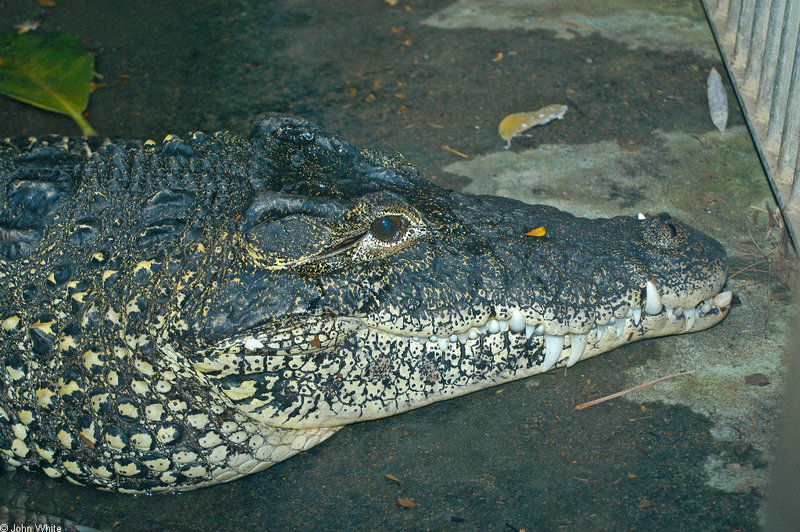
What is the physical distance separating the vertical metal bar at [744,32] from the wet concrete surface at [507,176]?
32cm

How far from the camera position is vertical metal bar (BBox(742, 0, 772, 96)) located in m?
4.65

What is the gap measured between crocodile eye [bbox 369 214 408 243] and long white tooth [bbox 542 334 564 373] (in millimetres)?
723

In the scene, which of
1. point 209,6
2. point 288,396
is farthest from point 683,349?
point 209,6

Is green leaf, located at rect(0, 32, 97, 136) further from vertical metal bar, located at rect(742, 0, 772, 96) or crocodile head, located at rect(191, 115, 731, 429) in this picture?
vertical metal bar, located at rect(742, 0, 772, 96)

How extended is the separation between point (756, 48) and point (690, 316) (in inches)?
89.6

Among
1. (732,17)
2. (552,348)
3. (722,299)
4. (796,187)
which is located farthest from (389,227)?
(732,17)

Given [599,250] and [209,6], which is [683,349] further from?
[209,6]

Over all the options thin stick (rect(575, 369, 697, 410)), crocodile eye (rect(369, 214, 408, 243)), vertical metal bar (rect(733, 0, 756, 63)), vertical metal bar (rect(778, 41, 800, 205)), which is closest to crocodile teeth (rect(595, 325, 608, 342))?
thin stick (rect(575, 369, 697, 410))

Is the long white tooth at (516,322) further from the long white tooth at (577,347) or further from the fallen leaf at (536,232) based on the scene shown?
the fallen leaf at (536,232)

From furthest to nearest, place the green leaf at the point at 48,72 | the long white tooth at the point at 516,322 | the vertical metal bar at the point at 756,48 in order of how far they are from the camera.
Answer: the green leaf at the point at 48,72, the vertical metal bar at the point at 756,48, the long white tooth at the point at 516,322

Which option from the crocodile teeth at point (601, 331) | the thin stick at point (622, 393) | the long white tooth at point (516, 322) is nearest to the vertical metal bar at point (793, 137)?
the thin stick at point (622, 393)

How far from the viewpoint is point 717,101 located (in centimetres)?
493

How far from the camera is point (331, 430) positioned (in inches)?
129

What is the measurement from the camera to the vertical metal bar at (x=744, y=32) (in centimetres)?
489
